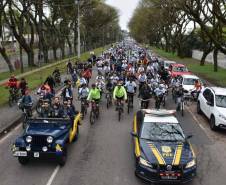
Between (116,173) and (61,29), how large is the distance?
62.0m

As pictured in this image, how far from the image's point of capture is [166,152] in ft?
36.2

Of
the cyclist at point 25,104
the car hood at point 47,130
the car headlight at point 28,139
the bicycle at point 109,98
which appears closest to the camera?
the car headlight at point 28,139

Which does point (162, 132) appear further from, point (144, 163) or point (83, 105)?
point (83, 105)

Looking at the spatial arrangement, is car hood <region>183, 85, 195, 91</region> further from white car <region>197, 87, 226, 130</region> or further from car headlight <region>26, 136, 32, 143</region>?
car headlight <region>26, 136, 32, 143</region>

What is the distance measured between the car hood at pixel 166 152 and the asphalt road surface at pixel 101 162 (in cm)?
74

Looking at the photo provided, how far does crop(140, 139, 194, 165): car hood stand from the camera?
10.6 meters

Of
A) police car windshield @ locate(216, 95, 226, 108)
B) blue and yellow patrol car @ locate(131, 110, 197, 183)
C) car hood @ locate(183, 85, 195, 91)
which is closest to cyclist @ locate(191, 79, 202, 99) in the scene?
car hood @ locate(183, 85, 195, 91)

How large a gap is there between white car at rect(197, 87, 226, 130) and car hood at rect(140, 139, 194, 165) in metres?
5.11

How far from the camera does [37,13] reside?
47938 mm

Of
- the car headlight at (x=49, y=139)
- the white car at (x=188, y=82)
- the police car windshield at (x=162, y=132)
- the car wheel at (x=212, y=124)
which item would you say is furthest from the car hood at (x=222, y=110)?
the car headlight at (x=49, y=139)

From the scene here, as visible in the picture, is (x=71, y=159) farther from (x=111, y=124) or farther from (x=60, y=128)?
(x=111, y=124)

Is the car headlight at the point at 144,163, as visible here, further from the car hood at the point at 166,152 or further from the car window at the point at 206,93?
the car window at the point at 206,93

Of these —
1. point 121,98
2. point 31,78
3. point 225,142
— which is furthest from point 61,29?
point 225,142

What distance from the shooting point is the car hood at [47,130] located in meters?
12.0
